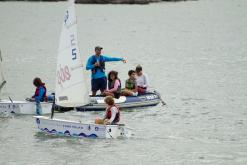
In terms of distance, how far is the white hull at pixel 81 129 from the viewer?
74.7ft

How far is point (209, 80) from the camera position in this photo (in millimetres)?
38188

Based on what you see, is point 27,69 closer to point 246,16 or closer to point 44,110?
point 44,110

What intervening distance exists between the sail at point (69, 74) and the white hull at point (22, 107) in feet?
10.6

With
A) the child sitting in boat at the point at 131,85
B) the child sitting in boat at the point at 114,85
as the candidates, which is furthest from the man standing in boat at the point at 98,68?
the child sitting in boat at the point at 131,85

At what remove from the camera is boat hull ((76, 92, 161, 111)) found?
2752 cm

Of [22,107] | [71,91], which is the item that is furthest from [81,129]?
[22,107]

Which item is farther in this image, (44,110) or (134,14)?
(134,14)

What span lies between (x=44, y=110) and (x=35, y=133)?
2.27 metres

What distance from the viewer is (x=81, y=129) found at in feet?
75.1

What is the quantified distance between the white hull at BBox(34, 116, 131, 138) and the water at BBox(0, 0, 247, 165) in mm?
231

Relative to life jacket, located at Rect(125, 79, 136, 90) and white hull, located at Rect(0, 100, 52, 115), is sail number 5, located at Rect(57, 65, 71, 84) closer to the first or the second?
white hull, located at Rect(0, 100, 52, 115)

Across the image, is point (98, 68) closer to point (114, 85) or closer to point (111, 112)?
point (114, 85)

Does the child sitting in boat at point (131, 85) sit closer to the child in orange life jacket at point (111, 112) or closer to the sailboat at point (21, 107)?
the sailboat at point (21, 107)

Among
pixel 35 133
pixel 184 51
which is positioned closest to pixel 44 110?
pixel 35 133
